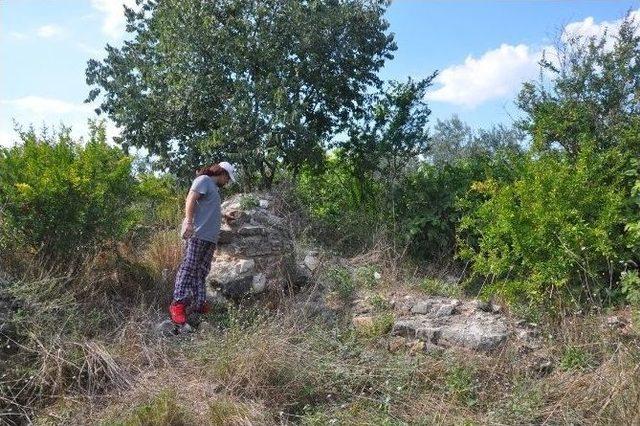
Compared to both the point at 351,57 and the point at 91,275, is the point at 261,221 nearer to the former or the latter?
the point at 91,275

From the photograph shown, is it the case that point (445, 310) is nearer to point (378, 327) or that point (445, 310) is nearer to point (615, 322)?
point (378, 327)

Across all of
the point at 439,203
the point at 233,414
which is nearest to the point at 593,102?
the point at 439,203

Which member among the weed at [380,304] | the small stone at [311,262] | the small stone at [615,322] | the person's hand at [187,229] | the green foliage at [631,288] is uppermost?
the person's hand at [187,229]

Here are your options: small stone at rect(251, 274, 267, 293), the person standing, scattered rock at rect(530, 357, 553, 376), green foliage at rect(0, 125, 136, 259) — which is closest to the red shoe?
the person standing

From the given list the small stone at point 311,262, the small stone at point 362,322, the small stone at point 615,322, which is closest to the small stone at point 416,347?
the small stone at point 362,322

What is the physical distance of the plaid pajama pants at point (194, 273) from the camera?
5988 millimetres

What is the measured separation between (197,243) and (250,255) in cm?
96

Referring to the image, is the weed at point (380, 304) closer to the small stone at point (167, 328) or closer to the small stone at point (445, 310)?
the small stone at point (445, 310)

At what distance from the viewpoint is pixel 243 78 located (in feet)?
27.6

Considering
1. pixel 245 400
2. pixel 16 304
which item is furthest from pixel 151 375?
pixel 16 304

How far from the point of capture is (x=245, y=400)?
15.0 ft

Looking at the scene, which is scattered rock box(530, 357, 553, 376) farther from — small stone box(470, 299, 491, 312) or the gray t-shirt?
the gray t-shirt

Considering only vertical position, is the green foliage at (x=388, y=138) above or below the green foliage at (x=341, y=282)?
above

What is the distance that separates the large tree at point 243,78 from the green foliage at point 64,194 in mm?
1922
